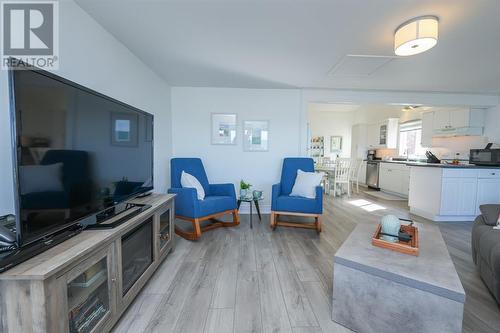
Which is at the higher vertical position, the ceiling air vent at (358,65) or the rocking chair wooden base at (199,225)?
the ceiling air vent at (358,65)

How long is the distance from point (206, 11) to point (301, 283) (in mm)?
2288

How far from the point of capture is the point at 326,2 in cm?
149

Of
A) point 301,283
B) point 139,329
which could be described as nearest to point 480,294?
point 301,283

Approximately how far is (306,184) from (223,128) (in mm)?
1660

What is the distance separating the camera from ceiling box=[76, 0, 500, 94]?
5.11ft

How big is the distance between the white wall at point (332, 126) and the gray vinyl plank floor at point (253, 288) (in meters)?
4.63

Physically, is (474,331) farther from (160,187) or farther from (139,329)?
(160,187)

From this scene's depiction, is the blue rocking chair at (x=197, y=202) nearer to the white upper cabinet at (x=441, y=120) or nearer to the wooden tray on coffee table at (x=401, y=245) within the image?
the wooden tray on coffee table at (x=401, y=245)

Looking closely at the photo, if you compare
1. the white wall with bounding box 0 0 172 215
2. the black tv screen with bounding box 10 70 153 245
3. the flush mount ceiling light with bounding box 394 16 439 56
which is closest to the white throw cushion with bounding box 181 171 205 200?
the white wall with bounding box 0 0 172 215

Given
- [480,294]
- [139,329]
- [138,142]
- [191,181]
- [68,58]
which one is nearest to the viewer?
[139,329]

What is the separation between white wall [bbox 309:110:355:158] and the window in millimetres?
1533

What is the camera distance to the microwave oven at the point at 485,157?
11.1 ft

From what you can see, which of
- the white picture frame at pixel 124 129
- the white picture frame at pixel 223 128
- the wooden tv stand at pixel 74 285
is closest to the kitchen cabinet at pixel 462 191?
the white picture frame at pixel 223 128

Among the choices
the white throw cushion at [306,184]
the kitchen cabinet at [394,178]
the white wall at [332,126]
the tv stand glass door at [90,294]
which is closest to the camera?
the tv stand glass door at [90,294]
